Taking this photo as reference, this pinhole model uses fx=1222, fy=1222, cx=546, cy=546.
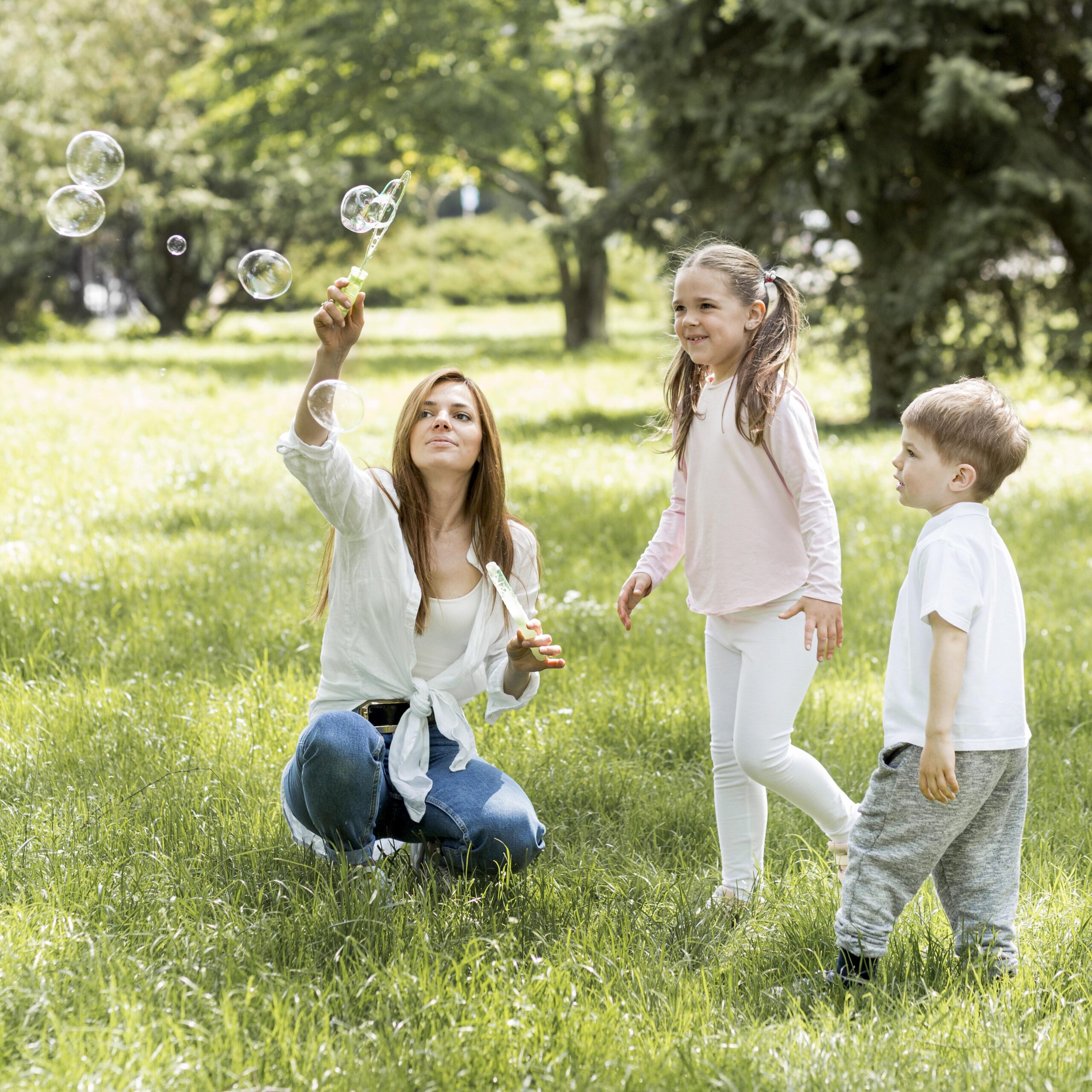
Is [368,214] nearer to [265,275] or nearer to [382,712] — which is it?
[265,275]

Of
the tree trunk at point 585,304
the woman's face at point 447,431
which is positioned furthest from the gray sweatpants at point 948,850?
the tree trunk at point 585,304

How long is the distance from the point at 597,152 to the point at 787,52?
377 inches

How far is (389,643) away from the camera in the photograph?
3135 millimetres

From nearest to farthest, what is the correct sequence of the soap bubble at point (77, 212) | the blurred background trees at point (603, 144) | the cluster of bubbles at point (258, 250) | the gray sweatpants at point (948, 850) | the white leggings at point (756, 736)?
the gray sweatpants at point (948, 850) < the cluster of bubbles at point (258, 250) < the white leggings at point (756, 736) < the soap bubble at point (77, 212) < the blurred background trees at point (603, 144)

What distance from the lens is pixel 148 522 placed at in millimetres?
6930

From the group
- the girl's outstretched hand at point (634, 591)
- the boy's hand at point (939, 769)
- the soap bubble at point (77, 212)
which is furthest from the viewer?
the soap bubble at point (77, 212)

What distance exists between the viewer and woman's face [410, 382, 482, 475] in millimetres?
3139

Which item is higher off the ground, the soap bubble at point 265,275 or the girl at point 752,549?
the soap bubble at point 265,275

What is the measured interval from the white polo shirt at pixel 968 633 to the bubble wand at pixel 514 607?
80cm

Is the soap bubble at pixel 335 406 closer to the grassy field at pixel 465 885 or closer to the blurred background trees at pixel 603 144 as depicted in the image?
the grassy field at pixel 465 885

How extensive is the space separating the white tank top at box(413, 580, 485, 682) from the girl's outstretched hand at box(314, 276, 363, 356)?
721 millimetres

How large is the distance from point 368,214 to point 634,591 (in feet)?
3.93

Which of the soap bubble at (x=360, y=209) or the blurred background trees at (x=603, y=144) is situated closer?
the soap bubble at (x=360, y=209)

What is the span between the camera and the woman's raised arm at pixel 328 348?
278 cm
